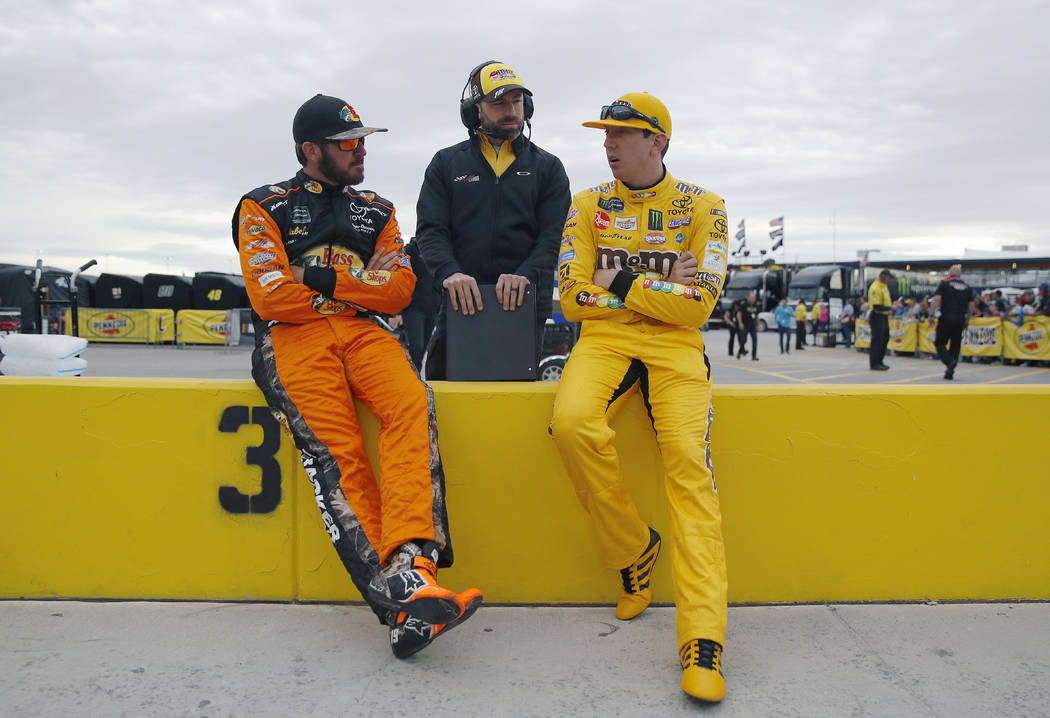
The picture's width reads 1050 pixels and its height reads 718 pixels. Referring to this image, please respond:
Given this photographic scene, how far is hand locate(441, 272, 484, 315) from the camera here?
3014 millimetres

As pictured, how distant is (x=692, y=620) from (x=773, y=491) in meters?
0.84

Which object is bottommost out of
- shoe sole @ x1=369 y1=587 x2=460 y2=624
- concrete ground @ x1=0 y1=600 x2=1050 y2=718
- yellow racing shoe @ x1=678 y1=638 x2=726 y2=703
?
concrete ground @ x1=0 y1=600 x2=1050 y2=718

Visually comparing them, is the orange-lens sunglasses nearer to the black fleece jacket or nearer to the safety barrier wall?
the black fleece jacket

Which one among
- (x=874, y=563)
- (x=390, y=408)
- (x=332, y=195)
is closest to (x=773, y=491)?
(x=874, y=563)

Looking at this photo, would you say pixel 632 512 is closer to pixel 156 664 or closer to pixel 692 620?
pixel 692 620

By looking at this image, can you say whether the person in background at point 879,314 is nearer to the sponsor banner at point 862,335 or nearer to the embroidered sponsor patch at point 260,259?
the sponsor banner at point 862,335

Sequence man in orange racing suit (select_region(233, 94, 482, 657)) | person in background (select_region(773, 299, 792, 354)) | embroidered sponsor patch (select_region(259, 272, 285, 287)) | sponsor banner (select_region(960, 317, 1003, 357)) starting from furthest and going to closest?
person in background (select_region(773, 299, 792, 354)) < sponsor banner (select_region(960, 317, 1003, 357)) < embroidered sponsor patch (select_region(259, 272, 285, 287)) < man in orange racing suit (select_region(233, 94, 482, 657))

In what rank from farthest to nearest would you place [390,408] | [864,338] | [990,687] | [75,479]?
1. [864,338]
2. [75,479]
3. [390,408]
4. [990,687]

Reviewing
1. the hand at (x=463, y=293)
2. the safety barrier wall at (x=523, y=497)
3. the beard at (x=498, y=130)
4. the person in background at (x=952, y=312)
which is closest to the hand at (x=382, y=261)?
the hand at (x=463, y=293)

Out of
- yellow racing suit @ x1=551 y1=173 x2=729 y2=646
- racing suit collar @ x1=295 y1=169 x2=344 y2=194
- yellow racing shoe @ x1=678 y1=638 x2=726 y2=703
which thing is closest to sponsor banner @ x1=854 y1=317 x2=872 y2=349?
yellow racing suit @ x1=551 y1=173 x2=729 y2=646

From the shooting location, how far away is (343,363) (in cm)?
285

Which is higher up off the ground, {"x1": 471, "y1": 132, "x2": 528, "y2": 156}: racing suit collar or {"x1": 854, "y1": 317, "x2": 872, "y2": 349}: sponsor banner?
{"x1": 471, "y1": 132, "x2": 528, "y2": 156}: racing suit collar

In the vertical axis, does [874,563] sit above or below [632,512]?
below

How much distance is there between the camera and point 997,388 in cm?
301
